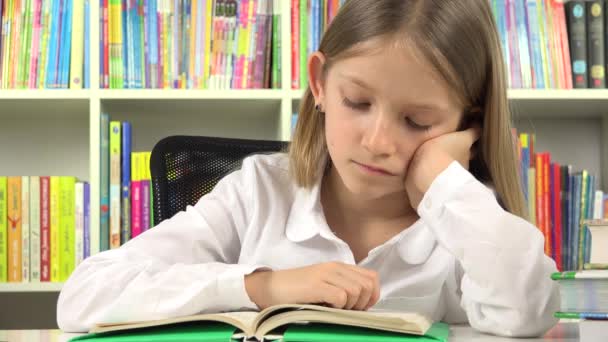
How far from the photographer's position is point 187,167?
4.93ft

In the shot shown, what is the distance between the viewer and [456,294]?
1.28 m

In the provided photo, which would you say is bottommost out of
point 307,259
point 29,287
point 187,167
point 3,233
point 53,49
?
point 29,287

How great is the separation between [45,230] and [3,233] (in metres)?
0.10

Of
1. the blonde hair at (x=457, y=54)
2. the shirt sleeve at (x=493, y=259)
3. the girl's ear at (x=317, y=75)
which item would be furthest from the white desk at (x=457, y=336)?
the girl's ear at (x=317, y=75)

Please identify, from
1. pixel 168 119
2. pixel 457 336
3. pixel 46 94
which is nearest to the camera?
pixel 457 336

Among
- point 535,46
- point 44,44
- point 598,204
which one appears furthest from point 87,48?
point 598,204

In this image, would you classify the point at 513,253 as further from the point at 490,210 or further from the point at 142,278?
the point at 142,278

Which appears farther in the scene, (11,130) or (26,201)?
(11,130)

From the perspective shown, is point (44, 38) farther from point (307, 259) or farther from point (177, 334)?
point (177, 334)

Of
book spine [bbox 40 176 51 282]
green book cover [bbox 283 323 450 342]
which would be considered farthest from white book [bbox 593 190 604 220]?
green book cover [bbox 283 323 450 342]

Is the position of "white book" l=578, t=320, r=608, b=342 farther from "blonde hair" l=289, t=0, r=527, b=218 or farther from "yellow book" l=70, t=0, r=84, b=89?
"yellow book" l=70, t=0, r=84, b=89

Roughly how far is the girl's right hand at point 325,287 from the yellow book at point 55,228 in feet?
4.11

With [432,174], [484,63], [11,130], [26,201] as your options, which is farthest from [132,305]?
[11,130]

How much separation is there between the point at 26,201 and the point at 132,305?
4.17 feet
